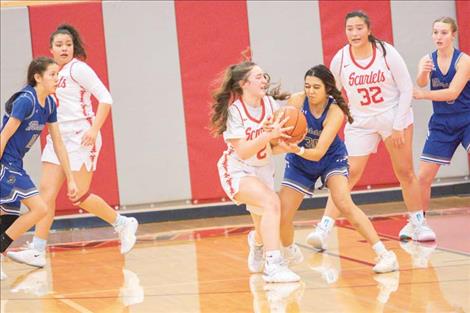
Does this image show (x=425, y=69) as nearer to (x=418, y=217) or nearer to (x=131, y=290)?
(x=418, y=217)

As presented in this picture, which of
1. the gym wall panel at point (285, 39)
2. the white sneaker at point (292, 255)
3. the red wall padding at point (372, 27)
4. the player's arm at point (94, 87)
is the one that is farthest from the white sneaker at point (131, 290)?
the red wall padding at point (372, 27)

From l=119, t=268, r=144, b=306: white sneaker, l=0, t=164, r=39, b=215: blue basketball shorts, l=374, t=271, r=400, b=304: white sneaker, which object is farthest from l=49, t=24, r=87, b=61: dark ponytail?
l=374, t=271, r=400, b=304: white sneaker

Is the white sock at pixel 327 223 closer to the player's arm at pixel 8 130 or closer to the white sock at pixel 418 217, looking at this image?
the white sock at pixel 418 217

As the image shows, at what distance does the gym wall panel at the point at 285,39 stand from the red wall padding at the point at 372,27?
0.28 ft

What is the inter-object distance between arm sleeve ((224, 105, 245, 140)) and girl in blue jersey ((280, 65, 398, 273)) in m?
0.42

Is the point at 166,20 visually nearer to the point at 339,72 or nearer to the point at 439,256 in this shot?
the point at 339,72

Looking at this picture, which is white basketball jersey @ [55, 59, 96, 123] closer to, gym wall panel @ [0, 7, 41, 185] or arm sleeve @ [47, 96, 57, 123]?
arm sleeve @ [47, 96, 57, 123]

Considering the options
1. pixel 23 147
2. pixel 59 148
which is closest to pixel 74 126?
pixel 59 148

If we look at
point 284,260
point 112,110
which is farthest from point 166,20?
point 284,260

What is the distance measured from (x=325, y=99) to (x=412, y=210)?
5.11 feet

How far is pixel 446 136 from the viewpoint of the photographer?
333 inches

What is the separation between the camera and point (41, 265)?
8.29 meters

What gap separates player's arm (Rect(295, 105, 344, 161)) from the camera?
7.05 meters

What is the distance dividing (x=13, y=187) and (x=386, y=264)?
2732mm
